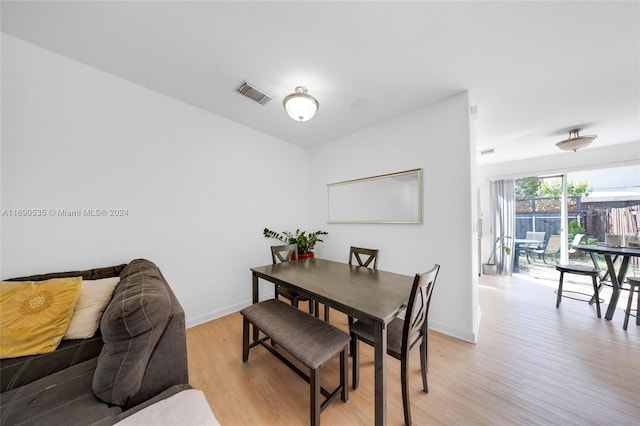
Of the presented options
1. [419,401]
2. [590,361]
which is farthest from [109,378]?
[590,361]

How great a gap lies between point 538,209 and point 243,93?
5.82 m

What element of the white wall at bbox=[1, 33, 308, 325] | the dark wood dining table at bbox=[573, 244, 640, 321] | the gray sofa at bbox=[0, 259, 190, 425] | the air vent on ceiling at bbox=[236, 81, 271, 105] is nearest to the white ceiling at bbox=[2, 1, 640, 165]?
the air vent on ceiling at bbox=[236, 81, 271, 105]

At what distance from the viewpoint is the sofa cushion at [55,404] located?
0.84m

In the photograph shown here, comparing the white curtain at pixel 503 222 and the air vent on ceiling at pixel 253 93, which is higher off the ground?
the air vent on ceiling at pixel 253 93

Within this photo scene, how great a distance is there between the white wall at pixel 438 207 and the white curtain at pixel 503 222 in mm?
3088

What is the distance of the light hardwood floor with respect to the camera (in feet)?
4.36

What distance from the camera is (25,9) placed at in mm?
1362

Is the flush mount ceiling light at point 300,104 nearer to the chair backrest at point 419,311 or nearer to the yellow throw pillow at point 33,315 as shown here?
the chair backrest at point 419,311

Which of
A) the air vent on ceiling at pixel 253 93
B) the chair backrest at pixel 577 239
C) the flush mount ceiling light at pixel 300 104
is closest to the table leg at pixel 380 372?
the flush mount ceiling light at pixel 300 104

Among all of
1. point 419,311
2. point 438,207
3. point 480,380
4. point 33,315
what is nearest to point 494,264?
point 438,207

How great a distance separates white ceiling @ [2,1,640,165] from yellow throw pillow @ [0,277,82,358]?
1858 mm

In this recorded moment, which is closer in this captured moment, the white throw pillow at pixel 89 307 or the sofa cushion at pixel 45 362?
the sofa cushion at pixel 45 362

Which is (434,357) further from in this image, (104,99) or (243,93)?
(104,99)

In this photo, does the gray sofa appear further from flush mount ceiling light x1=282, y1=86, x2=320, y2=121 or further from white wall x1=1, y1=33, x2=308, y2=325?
flush mount ceiling light x1=282, y1=86, x2=320, y2=121
